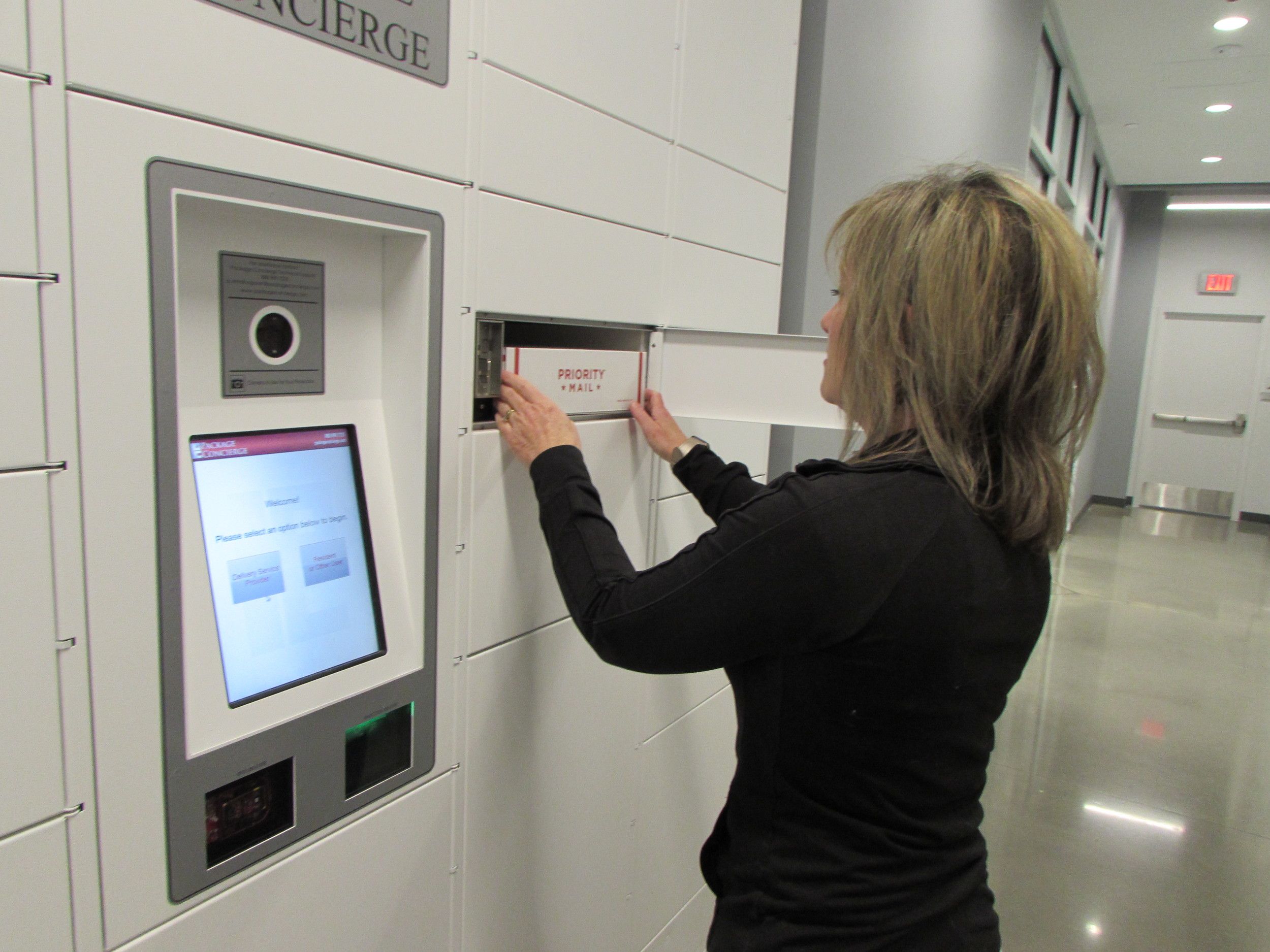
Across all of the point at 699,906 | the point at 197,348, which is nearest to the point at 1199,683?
the point at 699,906

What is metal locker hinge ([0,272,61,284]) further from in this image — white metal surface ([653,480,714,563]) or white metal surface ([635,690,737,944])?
white metal surface ([635,690,737,944])

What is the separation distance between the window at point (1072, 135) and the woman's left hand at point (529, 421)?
5.14 meters

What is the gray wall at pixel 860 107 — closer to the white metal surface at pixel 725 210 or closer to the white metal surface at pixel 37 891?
the white metal surface at pixel 725 210

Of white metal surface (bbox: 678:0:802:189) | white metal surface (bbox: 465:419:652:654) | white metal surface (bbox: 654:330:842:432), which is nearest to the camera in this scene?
white metal surface (bbox: 465:419:652:654)

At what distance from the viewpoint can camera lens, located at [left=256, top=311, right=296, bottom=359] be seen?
1.10m

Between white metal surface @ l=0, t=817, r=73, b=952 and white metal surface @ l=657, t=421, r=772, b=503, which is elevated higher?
white metal surface @ l=657, t=421, r=772, b=503

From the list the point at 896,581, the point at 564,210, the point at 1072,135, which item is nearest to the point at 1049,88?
the point at 1072,135

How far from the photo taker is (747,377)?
170cm

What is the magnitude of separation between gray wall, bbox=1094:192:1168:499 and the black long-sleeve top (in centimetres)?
904

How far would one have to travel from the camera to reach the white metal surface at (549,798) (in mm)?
1488

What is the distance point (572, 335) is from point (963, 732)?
3.42 ft

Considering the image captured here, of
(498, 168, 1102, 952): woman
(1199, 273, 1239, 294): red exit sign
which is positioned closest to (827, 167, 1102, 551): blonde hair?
(498, 168, 1102, 952): woman

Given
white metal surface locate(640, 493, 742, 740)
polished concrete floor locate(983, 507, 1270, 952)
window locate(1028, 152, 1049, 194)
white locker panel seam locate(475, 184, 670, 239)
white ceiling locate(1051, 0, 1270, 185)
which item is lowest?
polished concrete floor locate(983, 507, 1270, 952)

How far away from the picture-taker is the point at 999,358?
3.21ft
